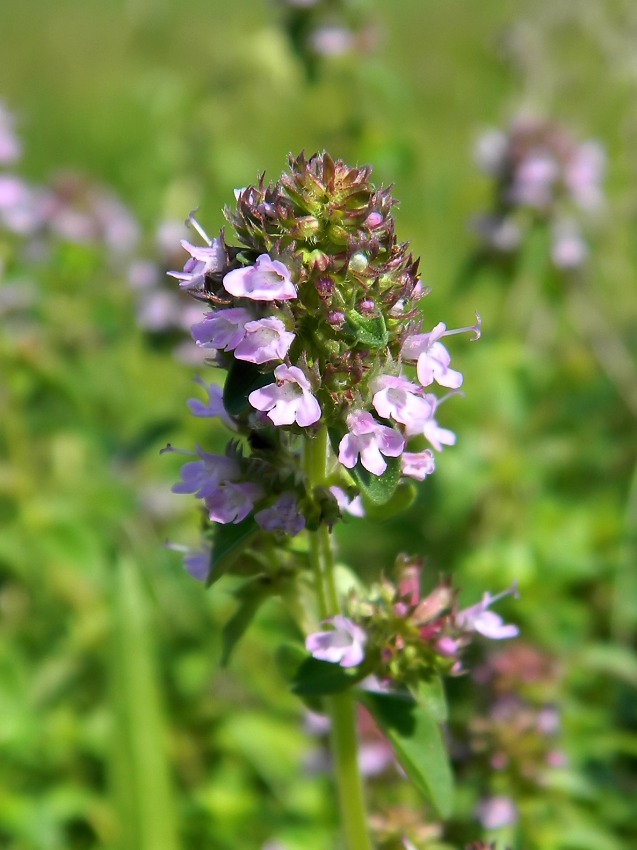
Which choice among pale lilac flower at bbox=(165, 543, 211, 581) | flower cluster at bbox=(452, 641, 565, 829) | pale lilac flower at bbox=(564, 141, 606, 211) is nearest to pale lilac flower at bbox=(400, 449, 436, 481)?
pale lilac flower at bbox=(165, 543, 211, 581)

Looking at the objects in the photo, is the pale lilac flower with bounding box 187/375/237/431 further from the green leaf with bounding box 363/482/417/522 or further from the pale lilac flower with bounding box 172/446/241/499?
the green leaf with bounding box 363/482/417/522

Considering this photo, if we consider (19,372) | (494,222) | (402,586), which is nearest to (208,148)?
(494,222)

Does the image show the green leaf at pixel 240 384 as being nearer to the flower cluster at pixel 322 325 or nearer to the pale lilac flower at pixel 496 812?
the flower cluster at pixel 322 325

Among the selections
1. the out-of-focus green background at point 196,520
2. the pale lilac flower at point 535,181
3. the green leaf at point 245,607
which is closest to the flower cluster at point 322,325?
the green leaf at point 245,607

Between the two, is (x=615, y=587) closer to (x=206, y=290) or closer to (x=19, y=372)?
(x=19, y=372)

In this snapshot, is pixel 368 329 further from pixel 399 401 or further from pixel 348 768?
pixel 348 768
